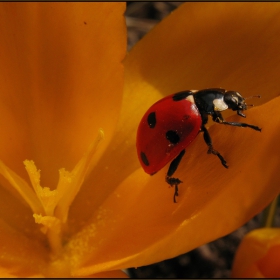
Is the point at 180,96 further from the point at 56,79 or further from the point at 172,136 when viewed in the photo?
the point at 56,79

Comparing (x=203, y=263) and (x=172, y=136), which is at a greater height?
(x=172, y=136)

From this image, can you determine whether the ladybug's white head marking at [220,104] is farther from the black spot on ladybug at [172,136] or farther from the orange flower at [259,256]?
the orange flower at [259,256]

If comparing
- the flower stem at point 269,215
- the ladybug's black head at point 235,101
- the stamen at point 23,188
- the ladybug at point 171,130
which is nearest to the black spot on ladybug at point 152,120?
the ladybug at point 171,130

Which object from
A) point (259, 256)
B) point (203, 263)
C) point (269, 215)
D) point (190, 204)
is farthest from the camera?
point (203, 263)

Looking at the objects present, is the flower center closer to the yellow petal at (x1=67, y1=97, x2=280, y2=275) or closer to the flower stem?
the yellow petal at (x1=67, y1=97, x2=280, y2=275)

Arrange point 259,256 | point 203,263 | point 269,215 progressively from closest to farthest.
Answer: point 259,256, point 269,215, point 203,263

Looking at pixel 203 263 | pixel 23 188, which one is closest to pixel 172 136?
pixel 23 188

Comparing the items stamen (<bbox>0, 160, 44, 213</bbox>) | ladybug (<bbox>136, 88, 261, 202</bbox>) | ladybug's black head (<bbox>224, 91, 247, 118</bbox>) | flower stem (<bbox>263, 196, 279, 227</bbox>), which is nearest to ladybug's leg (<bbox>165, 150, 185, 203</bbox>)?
ladybug (<bbox>136, 88, 261, 202</bbox>)

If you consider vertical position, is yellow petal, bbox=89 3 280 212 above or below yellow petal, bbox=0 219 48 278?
above
